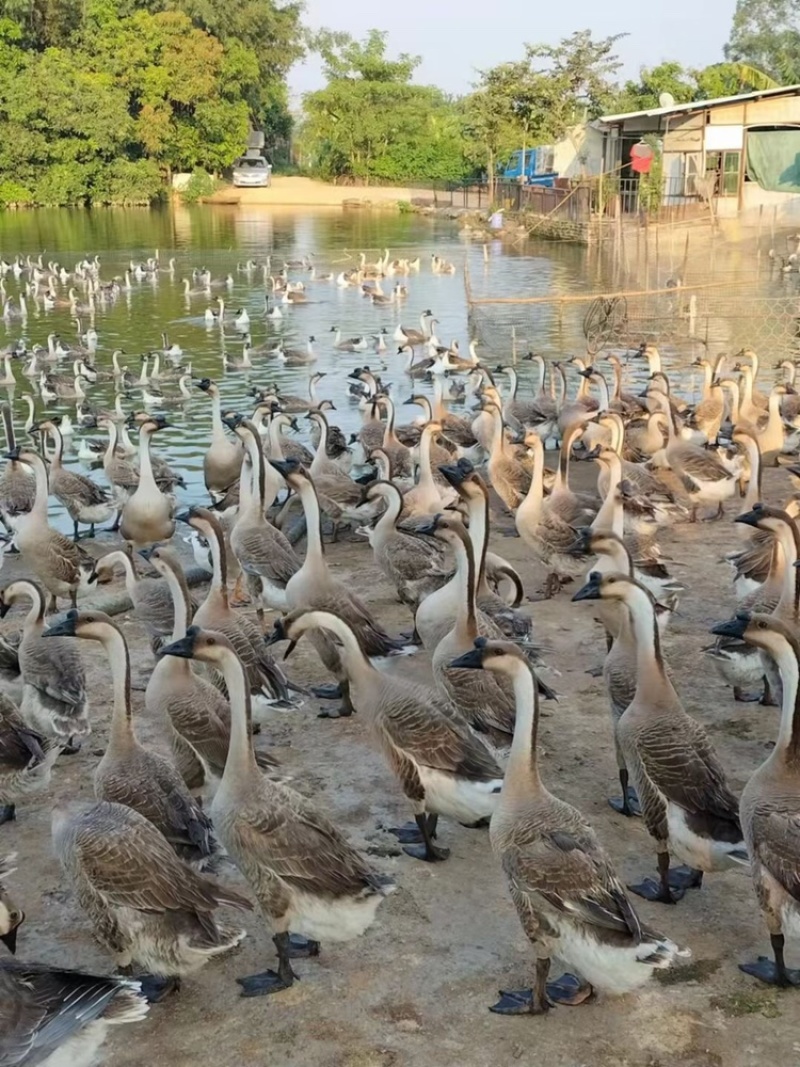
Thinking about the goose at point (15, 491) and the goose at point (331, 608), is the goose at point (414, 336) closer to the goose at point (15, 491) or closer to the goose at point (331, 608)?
the goose at point (15, 491)

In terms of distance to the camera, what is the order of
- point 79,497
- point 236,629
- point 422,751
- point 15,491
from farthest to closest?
point 79,497, point 15,491, point 236,629, point 422,751

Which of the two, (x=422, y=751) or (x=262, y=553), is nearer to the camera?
(x=422, y=751)

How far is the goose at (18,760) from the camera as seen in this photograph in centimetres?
689

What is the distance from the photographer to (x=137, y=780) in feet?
20.6

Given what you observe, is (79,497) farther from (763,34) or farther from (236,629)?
(763,34)

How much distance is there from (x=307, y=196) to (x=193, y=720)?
252 ft

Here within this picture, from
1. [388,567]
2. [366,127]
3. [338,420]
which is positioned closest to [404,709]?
[388,567]

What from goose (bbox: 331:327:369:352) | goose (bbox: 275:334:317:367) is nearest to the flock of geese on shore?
goose (bbox: 275:334:317:367)

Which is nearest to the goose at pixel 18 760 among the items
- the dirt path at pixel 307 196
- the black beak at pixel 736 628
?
the black beak at pixel 736 628

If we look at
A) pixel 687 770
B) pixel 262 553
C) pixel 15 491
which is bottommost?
pixel 687 770

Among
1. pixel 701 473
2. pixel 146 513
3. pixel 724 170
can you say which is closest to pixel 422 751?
pixel 146 513

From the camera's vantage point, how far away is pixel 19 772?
6.91 m

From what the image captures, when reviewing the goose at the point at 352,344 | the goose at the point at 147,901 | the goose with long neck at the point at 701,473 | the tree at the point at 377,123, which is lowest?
the goose at the point at 147,901

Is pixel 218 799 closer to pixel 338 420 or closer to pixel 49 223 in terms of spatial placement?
pixel 338 420
